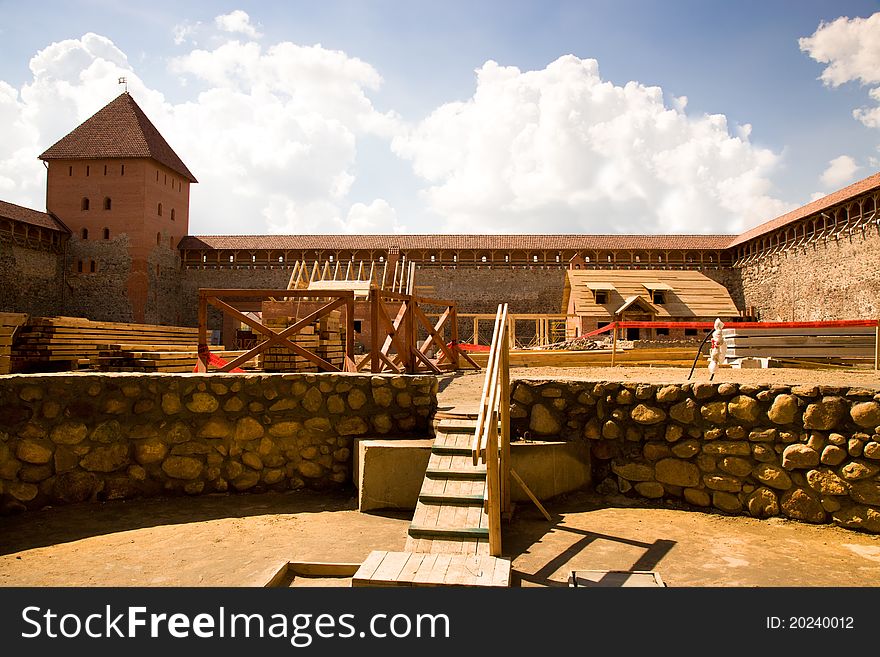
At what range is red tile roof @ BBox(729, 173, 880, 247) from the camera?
22.9 meters

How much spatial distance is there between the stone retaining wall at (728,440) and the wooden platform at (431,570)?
219 centimetres

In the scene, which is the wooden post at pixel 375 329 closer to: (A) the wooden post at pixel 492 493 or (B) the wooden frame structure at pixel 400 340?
(B) the wooden frame structure at pixel 400 340

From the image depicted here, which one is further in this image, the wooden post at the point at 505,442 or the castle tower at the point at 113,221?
the castle tower at the point at 113,221

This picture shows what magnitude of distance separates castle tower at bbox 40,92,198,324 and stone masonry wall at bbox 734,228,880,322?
3342cm

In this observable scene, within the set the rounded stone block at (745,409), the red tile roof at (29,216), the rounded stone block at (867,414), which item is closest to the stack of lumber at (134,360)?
the rounded stone block at (745,409)

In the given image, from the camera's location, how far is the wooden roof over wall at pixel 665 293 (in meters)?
27.4

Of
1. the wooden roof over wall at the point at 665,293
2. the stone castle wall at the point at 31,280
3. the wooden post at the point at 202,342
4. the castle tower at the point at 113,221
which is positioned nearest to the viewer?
the wooden post at the point at 202,342

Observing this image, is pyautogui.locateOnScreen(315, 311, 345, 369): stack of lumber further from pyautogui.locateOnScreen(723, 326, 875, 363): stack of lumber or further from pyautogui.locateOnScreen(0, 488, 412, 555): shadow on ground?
pyautogui.locateOnScreen(723, 326, 875, 363): stack of lumber

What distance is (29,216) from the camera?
1241 inches

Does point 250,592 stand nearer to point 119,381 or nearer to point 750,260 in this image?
point 119,381

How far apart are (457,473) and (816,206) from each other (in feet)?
91.8

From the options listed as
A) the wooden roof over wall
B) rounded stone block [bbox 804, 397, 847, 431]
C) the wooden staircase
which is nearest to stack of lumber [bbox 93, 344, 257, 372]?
the wooden staircase

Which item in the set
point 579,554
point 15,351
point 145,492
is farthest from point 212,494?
point 15,351

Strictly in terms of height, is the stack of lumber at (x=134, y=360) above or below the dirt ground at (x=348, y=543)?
above
